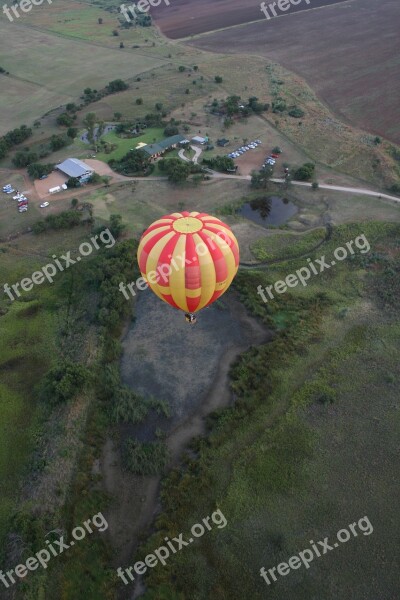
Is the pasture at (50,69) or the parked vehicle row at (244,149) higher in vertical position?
the pasture at (50,69)

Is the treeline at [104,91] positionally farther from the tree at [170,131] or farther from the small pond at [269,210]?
the small pond at [269,210]

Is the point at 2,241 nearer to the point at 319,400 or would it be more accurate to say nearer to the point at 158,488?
the point at 158,488

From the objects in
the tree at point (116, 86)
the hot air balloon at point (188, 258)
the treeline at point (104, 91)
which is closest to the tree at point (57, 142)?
the treeline at point (104, 91)

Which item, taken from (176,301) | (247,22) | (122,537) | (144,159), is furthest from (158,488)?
(247,22)

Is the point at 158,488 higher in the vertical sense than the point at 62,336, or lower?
lower

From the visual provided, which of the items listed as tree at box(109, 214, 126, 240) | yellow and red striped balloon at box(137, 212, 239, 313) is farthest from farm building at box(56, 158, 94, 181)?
yellow and red striped balloon at box(137, 212, 239, 313)

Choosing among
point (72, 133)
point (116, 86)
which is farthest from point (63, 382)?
point (116, 86)

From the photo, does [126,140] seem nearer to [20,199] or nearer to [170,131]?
[170,131]
